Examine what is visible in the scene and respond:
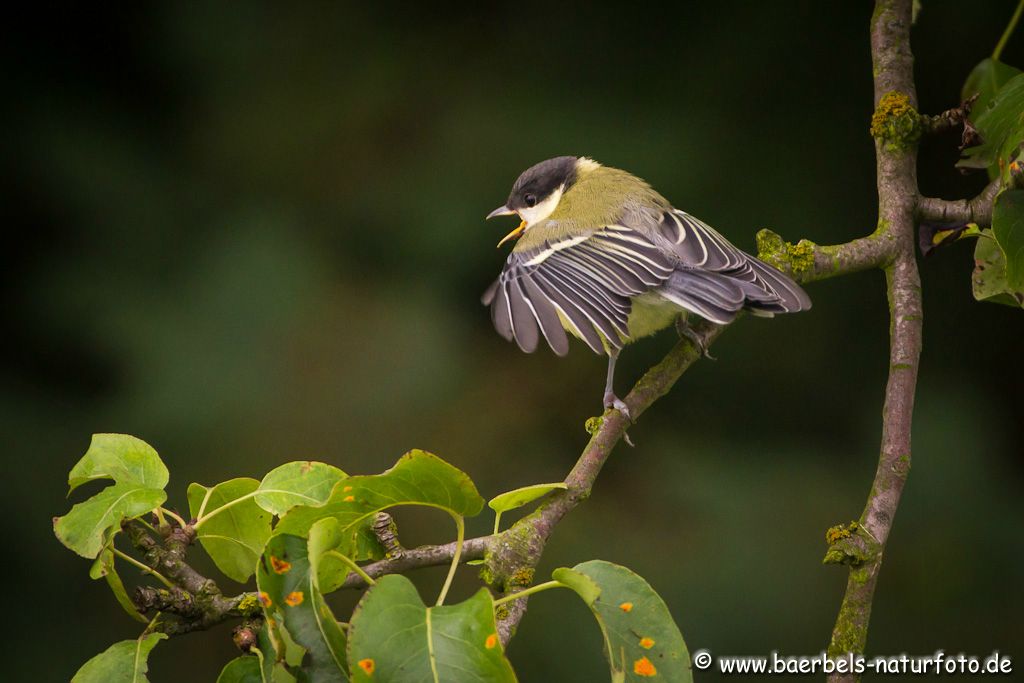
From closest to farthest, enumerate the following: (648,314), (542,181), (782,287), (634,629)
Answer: (634,629) < (782,287) < (648,314) < (542,181)

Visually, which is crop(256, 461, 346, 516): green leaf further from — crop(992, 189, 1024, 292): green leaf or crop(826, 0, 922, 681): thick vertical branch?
crop(992, 189, 1024, 292): green leaf

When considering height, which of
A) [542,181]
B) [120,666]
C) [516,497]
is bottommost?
[120,666]

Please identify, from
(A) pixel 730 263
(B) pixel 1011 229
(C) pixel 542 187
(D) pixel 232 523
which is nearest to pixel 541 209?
(C) pixel 542 187

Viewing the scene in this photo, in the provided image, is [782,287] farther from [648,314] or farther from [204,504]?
[204,504]

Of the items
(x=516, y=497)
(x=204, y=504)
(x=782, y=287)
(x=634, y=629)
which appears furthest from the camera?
(x=782, y=287)

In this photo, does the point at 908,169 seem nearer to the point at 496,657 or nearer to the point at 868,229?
the point at 868,229

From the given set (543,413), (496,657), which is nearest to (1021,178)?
(496,657)

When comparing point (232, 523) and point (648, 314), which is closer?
point (232, 523)

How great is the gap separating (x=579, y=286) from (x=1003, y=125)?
2.68 ft

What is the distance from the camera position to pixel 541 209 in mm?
2699

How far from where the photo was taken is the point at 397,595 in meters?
0.93

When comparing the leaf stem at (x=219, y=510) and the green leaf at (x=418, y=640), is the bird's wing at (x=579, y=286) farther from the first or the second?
the green leaf at (x=418, y=640)

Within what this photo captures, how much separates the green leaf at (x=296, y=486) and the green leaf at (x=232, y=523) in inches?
2.1

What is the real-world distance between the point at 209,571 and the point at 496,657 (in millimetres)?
2361
